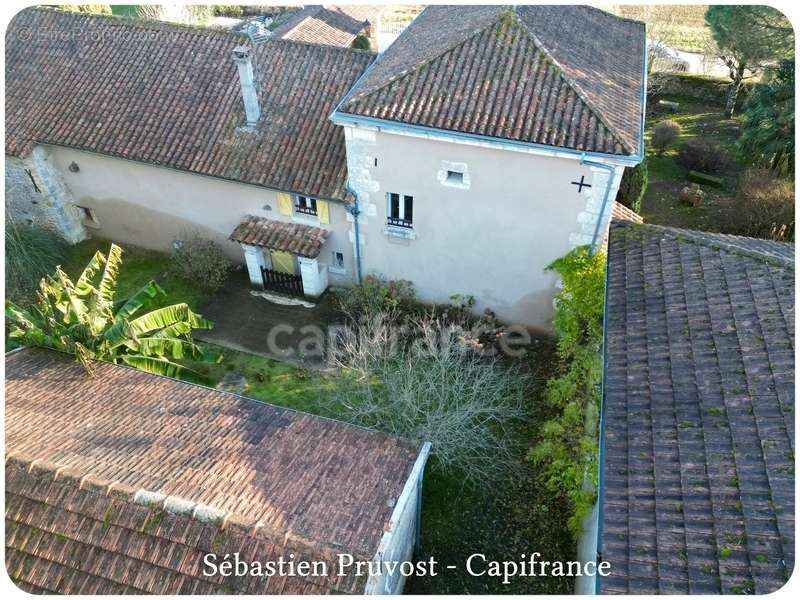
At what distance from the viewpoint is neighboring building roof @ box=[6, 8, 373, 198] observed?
17156mm

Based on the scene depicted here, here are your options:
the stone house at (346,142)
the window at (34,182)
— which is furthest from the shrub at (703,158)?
the window at (34,182)

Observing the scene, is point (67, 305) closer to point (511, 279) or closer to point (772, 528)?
point (511, 279)

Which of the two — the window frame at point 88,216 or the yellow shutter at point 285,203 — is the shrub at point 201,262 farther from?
the window frame at point 88,216

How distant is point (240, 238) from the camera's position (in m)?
17.9

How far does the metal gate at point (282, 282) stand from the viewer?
1878cm

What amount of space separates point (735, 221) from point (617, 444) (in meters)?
16.5

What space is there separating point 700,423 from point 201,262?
15756 millimetres

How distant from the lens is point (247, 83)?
55.5 ft

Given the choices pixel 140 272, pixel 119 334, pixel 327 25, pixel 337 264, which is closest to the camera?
pixel 119 334

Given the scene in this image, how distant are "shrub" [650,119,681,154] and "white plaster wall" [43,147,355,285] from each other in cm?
1857

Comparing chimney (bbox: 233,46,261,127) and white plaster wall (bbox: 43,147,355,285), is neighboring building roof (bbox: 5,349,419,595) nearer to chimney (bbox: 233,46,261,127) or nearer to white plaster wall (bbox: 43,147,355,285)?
white plaster wall (bbox: 43,147,355,285)

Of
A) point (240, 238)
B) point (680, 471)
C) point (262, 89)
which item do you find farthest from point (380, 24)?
point (680, 471)

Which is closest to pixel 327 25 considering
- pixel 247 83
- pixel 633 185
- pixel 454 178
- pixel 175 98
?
pixel 175 98

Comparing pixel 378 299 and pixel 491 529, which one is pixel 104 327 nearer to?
pixel 378 299
